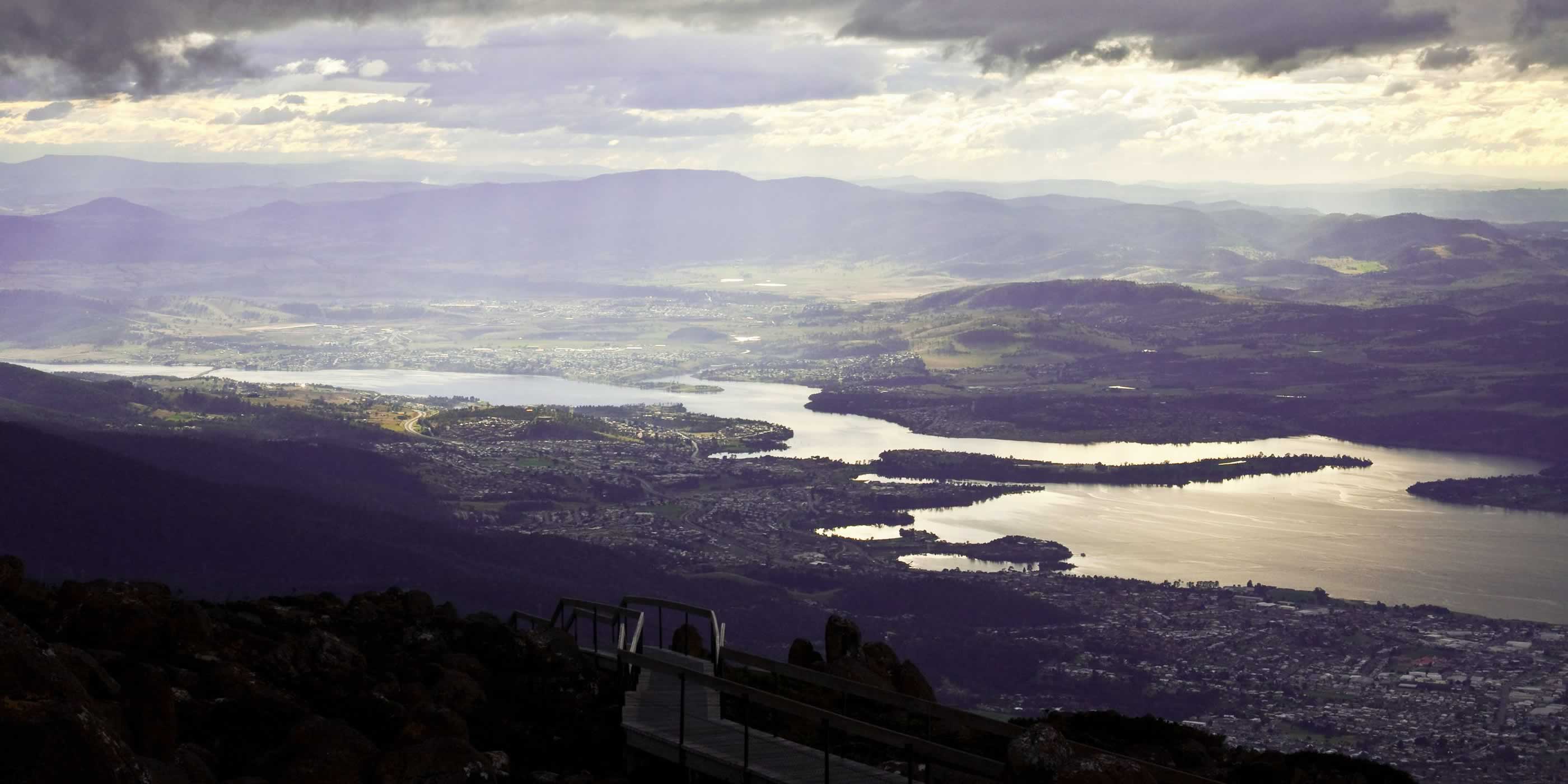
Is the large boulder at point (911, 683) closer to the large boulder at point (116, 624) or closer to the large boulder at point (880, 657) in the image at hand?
the large boulder at point (880, 657)

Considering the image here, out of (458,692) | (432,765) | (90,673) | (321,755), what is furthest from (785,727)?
(90,673)

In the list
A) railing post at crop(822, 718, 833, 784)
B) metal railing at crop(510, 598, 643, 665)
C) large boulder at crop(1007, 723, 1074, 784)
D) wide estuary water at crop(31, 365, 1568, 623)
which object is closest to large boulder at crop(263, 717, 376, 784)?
railing post at crop(822, 718, 833, 784)

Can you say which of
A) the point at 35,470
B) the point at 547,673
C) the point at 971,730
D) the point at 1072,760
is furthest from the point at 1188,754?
the point at 35,470

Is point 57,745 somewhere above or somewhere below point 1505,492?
above

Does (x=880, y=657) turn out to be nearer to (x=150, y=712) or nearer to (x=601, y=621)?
(x=601, y=621)

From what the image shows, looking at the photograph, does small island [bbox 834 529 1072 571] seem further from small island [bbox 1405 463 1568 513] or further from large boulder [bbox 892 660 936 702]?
large boulder [bbox 892 660 936 702]

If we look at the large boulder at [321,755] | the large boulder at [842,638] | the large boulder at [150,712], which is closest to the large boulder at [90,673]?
the large boulder at [150,712]
